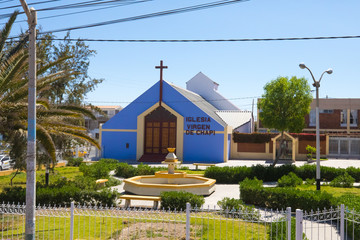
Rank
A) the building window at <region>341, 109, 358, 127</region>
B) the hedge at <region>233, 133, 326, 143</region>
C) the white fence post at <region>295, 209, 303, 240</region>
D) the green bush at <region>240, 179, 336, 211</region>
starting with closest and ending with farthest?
the white fence post at <region>295, 209, 303, 240</region>
the green bush at <region>240, 179, 336, 211</region>
the hedge at <region>233, 133, 326, 143</region>
the building window at <region>341, 109, 358, 127</region>

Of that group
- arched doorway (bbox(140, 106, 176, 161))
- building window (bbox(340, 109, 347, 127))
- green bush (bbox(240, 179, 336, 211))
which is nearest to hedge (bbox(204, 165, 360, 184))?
green bush (bbox(240, 179, 336, 211))

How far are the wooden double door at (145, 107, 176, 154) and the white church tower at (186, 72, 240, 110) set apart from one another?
618 inches

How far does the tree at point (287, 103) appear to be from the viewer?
2539 centimetres

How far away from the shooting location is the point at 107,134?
38688mm

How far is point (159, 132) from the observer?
123 ft

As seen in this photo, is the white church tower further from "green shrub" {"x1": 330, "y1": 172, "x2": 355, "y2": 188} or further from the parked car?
"green shrub" {"x1": 330, "y1": 172, "x2": 355, "y2": 188}

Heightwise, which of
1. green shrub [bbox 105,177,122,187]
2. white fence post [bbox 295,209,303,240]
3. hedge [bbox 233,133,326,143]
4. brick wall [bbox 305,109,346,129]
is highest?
brick wall [bbox 305,109,346,129]

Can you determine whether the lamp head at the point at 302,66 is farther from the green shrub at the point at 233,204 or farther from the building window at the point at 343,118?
the building window at the point at 343,118

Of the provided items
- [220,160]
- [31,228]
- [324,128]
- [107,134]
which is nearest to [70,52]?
[107,134]

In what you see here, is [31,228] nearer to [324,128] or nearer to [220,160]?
[220,160]

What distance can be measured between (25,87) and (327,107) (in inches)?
1773

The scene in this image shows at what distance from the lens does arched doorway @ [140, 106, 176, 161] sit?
3734 cm

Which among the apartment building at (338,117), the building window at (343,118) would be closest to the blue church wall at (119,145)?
the apartment building at (338,117)

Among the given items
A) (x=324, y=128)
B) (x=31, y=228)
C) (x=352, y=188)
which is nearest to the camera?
(x=31, y=228)
